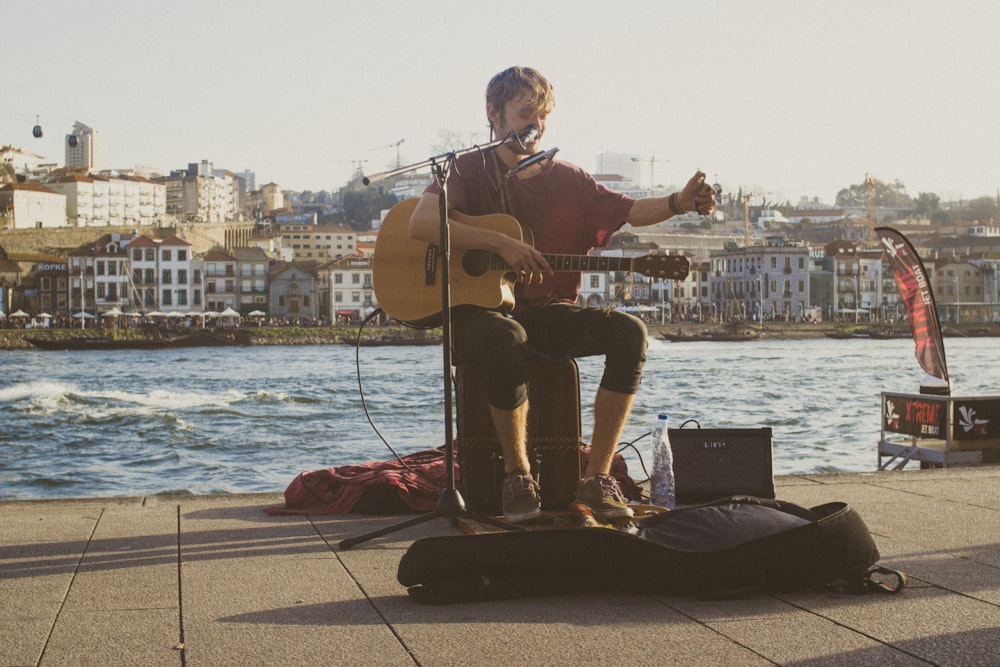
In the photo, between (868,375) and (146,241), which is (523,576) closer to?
(868,375)

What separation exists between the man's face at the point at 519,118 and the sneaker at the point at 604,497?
101cm

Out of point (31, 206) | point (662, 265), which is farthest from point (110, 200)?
point (662, 265)

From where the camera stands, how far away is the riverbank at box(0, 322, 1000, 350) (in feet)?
230

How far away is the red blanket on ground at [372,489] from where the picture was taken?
392cm

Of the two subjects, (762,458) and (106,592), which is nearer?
(106,592)

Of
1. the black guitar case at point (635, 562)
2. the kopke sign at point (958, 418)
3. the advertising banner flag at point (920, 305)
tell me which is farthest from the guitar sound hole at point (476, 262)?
the advertising banner flag at point (920, 305)

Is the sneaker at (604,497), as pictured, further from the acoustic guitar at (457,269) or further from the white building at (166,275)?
the white building at (166,275)

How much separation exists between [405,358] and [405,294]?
52.4m

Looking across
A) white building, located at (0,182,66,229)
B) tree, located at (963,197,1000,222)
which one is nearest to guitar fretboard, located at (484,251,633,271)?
Result: white building, located at (0,182,66,229)

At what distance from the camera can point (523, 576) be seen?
8.75 ft

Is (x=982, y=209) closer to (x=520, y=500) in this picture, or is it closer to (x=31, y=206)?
(x=31, y=206)

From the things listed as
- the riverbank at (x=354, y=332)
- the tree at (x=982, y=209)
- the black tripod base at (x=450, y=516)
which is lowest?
the riverbank at (x=354, y=332)

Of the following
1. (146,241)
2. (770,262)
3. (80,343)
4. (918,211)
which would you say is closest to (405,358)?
(80,343)

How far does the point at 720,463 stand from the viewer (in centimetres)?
406
